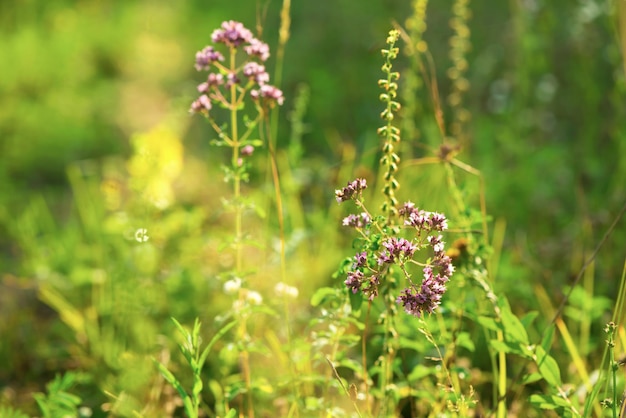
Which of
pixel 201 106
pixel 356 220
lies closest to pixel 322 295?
pixel 356 220

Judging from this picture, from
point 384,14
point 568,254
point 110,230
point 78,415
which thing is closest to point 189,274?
point 110,230

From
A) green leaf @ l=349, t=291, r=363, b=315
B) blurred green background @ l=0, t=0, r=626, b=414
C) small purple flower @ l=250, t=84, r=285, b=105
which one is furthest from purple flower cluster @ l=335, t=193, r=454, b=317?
blurred green background @ l=0, t=0, r=626, b=414

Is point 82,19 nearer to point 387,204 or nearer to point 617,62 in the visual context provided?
point 617,62

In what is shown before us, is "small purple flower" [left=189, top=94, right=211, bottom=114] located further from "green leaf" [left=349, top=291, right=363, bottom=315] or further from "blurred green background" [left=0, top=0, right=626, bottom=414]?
"blurred green background" [left=0, top=0, right=626, bottom=414]

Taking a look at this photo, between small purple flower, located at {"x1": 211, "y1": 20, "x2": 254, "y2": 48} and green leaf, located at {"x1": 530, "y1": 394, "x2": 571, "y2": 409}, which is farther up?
small purple flower, located at {"x1": 211, "y1": 20, "x2": 254, "y2": 48}

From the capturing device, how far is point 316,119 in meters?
4.08

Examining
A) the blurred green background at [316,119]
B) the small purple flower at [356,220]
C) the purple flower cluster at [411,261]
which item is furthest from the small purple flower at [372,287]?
the blurred green background at [316,119]

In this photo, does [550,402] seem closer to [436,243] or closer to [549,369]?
[549,369]

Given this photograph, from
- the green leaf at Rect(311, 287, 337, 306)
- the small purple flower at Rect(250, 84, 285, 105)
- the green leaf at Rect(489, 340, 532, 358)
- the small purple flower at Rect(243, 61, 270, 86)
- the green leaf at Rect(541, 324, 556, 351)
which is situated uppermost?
the small purple flower at Rect(243, 61, 270, 86)

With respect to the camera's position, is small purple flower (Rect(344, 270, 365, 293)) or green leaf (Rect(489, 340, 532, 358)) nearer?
small purple flower (Rect(344, 270, 365, 293))

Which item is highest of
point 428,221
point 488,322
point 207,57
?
point 207,57

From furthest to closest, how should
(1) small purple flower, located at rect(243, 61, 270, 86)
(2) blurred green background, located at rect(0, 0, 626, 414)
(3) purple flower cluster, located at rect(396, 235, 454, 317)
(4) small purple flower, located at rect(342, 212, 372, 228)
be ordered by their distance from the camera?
(2) blurred green background, located at rect(0, 0, 626, 414) < (1) small purple flower, located at rect(243, 61, 270, 86) < (4) small purple flower, located at rect(342, 212, 372, 228) < (3) purple flower cluster, located at rect(396, 235, 454, 317)

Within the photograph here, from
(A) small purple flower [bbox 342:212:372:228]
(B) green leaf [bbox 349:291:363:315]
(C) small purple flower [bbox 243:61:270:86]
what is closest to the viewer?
(A) small purple flower [bbox 342:212:372:228]

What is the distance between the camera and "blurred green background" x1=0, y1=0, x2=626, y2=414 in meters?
2.78
